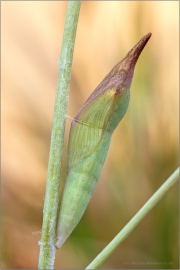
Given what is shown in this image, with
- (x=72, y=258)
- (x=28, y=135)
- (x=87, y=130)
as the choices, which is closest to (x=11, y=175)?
(x=28, y=135)

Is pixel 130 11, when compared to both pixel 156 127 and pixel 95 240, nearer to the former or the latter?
pixel 156 127

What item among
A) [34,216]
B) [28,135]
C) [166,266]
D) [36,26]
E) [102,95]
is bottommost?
[166,266]

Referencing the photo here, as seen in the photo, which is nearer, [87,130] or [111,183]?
[87,130]

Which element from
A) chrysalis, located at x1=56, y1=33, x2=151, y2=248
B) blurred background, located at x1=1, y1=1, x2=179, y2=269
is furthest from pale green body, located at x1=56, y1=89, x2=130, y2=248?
blurred background, located at x1=1, y1=1, x2=179, y2=269

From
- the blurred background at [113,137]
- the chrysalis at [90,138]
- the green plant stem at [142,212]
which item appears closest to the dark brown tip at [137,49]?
the chrysalis at [90,138]

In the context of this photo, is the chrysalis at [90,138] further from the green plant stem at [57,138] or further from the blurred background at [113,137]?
the blurred background at [113,137]

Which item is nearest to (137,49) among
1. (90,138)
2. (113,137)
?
(90,138)
